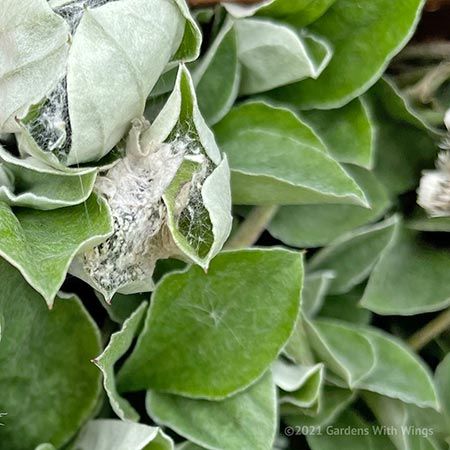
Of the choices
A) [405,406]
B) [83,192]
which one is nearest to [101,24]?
[83,192]

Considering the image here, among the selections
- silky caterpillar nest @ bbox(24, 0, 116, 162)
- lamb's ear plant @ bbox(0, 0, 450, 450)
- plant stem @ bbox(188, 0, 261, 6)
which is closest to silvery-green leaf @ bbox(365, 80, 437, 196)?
lamb's ear plant @ bbox(0, 0, 450, 450)

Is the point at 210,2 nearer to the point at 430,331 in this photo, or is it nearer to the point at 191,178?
the point at 191,178

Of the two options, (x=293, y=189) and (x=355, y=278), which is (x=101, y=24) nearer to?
(x=293, y=189)

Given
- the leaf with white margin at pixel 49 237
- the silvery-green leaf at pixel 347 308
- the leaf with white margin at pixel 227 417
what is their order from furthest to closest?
the silvery-green leaf at pixel 347 308 < the leaf with white margin at pixel 227 417 < the leaf with white margin at pixel 49 237

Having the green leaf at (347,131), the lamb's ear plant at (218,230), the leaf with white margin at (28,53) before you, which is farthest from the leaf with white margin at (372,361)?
the leaf with white margin at (28,53)

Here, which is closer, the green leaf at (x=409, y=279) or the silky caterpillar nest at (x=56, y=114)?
the silky caterpillar nest at (x=56, y=114)

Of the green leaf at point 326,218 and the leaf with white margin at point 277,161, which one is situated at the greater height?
the leaf with white margin at point 277,161

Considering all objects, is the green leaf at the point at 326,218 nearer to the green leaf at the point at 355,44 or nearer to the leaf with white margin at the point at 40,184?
the green leaf at the point at 355,44

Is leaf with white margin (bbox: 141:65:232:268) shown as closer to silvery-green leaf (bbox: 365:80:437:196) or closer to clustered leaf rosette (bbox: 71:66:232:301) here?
clustered leaf rosette (bbox: 71:66:232:301)
